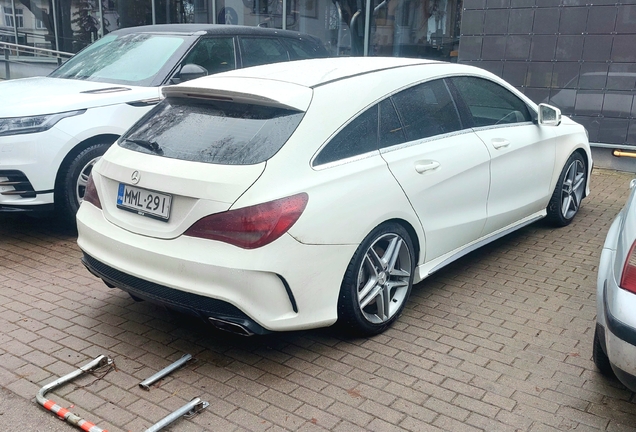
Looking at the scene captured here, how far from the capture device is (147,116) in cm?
421

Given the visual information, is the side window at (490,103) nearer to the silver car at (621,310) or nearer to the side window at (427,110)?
the side window at (427,110)

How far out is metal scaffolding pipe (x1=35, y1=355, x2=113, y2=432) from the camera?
2.98 meters

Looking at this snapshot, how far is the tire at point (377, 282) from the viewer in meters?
3.66

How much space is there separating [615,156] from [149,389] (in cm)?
787

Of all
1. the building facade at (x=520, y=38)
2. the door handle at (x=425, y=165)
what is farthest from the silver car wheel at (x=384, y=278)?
the building facade at (x=520, y=38)

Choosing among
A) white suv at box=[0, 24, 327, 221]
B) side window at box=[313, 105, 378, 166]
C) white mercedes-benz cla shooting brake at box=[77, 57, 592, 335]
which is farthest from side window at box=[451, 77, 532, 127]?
white suv at box=[0, 24, 327, 221]

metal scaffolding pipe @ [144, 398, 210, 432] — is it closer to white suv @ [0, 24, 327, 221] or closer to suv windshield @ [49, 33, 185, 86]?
white suv @ [0, 24, 327, 221]

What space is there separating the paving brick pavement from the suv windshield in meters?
2.08

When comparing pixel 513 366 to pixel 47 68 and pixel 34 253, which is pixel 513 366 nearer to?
pixel 34 253

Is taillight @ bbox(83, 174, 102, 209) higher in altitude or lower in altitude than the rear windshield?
lower

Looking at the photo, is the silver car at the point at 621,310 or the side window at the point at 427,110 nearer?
the silver car at the point at 621,310

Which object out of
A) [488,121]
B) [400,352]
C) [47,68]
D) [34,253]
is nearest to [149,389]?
[400,352]

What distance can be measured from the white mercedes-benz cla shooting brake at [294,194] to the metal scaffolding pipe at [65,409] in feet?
1.43

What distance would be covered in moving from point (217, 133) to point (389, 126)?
1.13m
